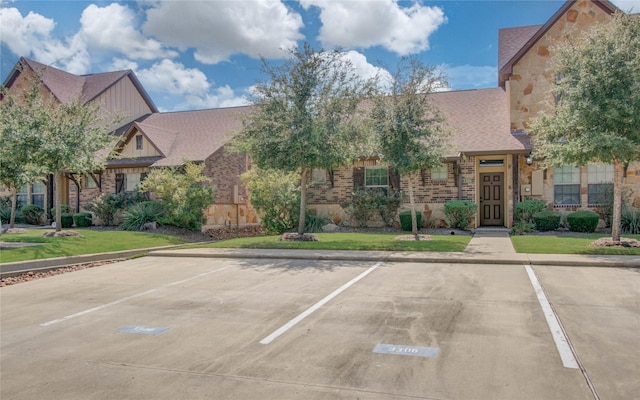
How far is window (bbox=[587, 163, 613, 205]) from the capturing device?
56.5ft

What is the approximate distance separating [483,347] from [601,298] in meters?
3.15

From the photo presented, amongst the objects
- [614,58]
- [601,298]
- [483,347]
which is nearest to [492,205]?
[614,58]

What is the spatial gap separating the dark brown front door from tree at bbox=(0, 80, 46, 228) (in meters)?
16.4

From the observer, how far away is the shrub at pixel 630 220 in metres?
16.1

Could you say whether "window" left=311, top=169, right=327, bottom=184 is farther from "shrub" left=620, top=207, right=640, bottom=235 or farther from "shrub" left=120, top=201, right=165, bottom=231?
"shrub" left=620, top=207, right=640, bottom=235

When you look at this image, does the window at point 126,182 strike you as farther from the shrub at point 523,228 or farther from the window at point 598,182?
the window at point 598,182

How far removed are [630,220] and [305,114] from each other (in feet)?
39.2

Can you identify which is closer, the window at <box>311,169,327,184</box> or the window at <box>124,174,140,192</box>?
the window at <box>311,169,327,184</box>

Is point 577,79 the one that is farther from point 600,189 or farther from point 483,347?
point 483,347

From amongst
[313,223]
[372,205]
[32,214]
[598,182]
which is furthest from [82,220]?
[598,182]

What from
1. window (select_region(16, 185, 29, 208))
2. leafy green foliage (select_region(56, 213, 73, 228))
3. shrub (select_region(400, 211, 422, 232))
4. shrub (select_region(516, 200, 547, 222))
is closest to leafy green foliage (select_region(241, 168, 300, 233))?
shrub (select_region(400, 211, 422, 232))

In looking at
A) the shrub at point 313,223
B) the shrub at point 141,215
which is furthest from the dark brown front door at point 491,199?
the shrub at point 141,215

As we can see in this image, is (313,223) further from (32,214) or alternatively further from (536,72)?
(32,214)

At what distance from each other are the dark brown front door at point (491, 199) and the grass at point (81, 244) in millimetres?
12114
